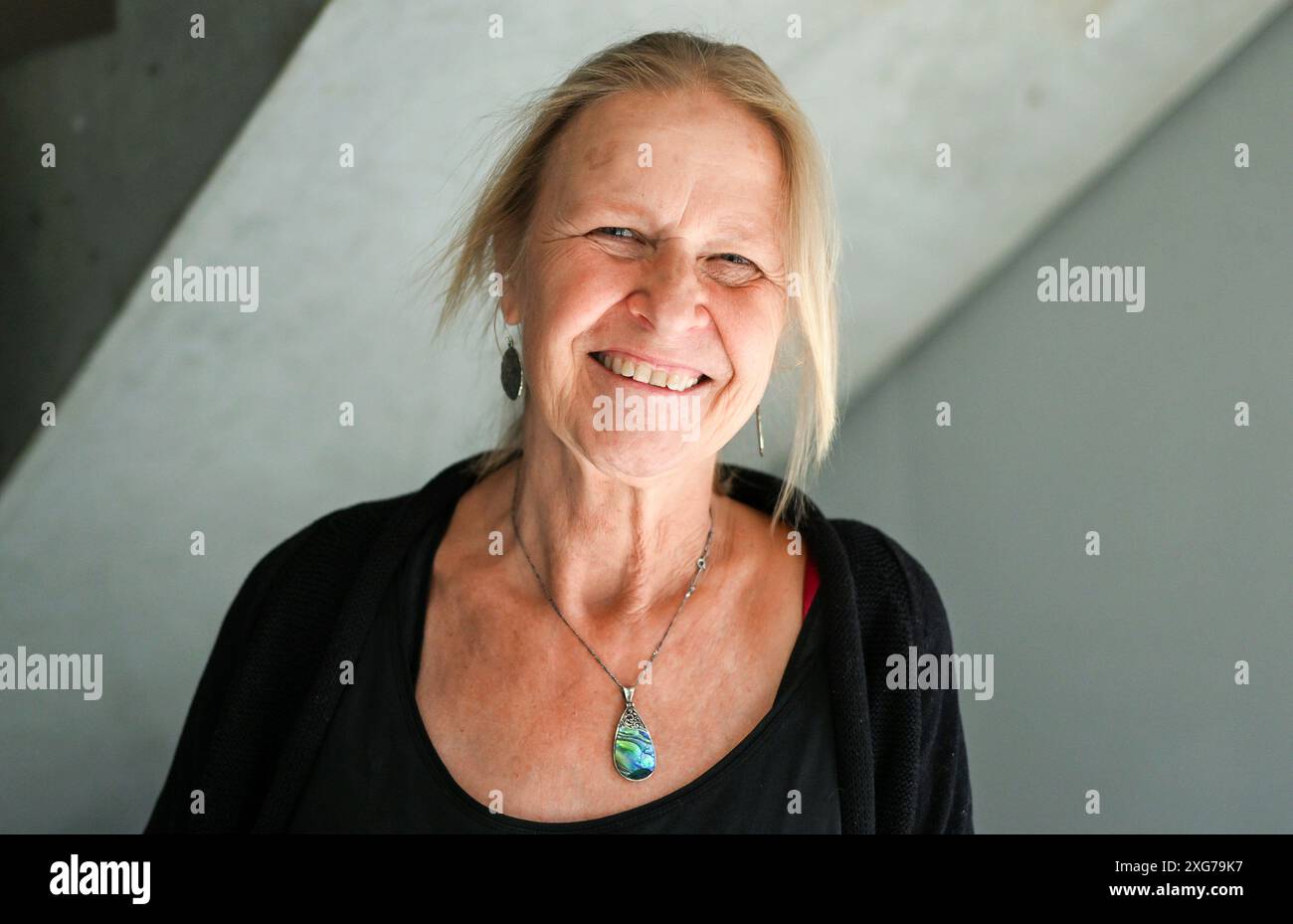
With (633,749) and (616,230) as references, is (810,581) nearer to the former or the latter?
(633,749)

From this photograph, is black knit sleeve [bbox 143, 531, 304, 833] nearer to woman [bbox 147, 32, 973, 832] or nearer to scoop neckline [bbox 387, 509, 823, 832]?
woman [bbox 147, 32, 973, 832]

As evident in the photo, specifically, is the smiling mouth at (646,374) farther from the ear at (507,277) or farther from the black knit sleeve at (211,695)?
the black knit sleeve at (211,695)

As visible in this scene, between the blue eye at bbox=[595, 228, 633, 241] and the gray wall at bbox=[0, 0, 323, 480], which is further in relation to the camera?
the gray wall at bbox=[0, 0, 323, 480]

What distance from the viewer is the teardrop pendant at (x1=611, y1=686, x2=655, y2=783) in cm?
124

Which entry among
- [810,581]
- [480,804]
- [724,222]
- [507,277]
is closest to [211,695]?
[480,804]

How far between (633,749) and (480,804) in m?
0.17

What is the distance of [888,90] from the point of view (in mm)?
1946

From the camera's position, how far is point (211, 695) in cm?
142

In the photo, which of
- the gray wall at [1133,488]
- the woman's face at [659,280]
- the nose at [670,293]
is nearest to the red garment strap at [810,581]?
the woman's face at [659,280]

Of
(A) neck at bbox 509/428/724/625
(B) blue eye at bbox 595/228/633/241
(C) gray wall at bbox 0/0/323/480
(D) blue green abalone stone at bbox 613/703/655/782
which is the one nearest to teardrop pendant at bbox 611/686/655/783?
(D) blue green abalone stone at bbox 613/703/655/782

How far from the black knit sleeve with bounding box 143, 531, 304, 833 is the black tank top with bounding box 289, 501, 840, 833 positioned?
0.19 m

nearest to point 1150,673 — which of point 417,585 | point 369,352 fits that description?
point 417,585

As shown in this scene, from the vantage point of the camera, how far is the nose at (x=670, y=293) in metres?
1.20
